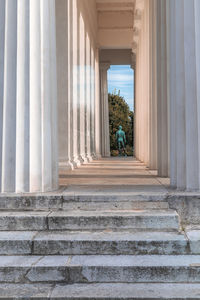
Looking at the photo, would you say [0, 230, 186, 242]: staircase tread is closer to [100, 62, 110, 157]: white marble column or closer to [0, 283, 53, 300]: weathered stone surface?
[0, 283, 53, 300]: weathered stone surface

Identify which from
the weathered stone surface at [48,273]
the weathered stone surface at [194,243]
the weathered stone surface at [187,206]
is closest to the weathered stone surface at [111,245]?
the weathered stone surface at [194,243]

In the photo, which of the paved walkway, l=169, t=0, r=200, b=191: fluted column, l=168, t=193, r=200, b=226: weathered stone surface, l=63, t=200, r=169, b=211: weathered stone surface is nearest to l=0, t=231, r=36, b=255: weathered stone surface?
l=63, t=200, r=169, b=211: weathered stone surface

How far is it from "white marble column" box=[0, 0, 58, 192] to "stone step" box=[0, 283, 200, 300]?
16.6ft

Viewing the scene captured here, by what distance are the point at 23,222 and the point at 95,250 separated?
2.80 m

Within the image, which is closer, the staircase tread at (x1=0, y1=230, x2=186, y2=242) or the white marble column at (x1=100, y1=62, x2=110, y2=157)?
the staircase tread at (x1=0, y1=230, x2=186, y2=242)

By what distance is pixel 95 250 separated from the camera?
10242 mm

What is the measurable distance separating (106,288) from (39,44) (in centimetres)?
956

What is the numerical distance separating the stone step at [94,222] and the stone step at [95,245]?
734mm

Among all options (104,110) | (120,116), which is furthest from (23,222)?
(120,116)

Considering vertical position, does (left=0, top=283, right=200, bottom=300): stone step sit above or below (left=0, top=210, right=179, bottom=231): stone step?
below

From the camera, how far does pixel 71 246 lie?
406 inches

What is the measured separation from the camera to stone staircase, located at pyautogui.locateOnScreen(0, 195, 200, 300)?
28.6 ft

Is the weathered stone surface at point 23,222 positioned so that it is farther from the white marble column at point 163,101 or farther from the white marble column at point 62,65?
the white marble column at point 62,65

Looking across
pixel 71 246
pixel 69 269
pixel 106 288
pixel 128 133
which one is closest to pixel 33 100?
pixel 71 246
